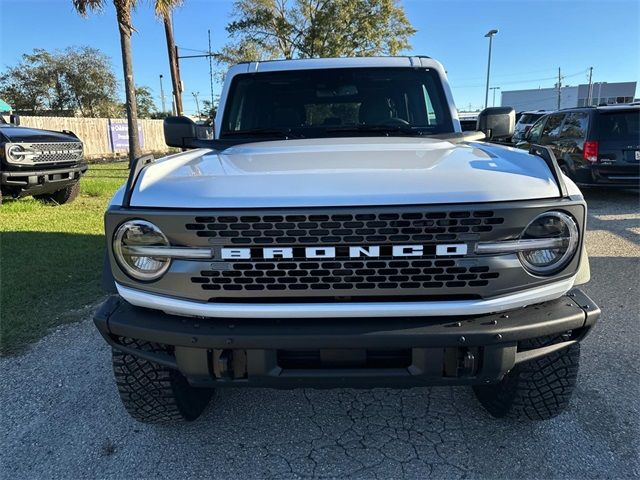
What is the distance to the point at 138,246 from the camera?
193 cm

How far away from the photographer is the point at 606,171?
341 inches

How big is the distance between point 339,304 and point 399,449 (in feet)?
3.15

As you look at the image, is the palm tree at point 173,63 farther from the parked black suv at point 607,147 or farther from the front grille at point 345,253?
the front grille at point 345,253

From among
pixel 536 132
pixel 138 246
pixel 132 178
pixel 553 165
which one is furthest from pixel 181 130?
pixel 536 132

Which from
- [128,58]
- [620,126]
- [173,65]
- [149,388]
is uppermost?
[173,65]

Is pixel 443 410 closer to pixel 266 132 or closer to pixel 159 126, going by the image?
pixel 266 132

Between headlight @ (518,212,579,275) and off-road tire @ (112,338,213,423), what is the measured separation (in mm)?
1649

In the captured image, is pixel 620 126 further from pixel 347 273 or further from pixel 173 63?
pixel 173 63

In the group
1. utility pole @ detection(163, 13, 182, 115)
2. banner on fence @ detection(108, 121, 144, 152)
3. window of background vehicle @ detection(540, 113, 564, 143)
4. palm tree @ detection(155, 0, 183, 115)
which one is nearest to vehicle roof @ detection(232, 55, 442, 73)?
window of background vehicle @ detection(540, 113, 564, 143)

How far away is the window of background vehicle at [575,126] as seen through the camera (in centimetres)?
896

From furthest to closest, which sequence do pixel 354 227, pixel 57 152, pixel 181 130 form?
pixel 57 152, pixel 181 130, pixel 354 227

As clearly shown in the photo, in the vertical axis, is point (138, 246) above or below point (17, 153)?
below

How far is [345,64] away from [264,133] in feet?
2.86

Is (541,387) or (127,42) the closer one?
(541,387)
